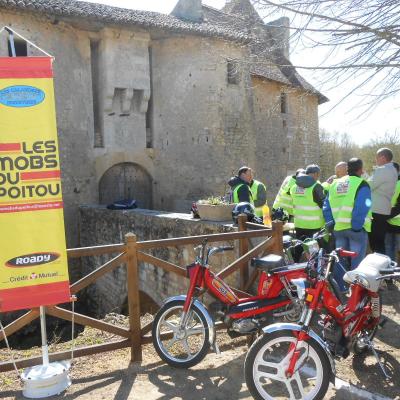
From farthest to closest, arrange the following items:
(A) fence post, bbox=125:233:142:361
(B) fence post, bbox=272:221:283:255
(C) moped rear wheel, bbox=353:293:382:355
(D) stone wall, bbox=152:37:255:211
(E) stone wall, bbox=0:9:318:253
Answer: (D) stone wall, bbox=152:37:255:211 → (E) stone wall, bbox=0:9:318:253 → (B) fence post, bbox=272:221:283:255 → (A) fence post, bbox=125:233:142:361 → (C) moped rear wheel, bbox=353:293:382:355

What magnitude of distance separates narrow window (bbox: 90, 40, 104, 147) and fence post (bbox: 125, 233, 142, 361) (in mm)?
12084

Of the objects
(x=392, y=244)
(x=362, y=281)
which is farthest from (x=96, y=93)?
(x=362, y=281)

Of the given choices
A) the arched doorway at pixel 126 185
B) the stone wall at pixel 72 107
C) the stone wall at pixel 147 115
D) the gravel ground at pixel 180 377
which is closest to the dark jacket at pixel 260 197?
the gravel ground at pixel 180 377

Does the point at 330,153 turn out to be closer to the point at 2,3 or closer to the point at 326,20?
the point at 2,3

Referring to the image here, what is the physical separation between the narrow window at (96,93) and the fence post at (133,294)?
12084 millimetres

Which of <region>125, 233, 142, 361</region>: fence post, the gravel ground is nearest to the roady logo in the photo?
<region>125, 233, 142, 361</region>: fence post

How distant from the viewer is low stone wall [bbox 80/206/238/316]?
7668 millimetres

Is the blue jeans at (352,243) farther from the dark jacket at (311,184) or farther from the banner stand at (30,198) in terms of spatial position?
the banner stand at (30,198)

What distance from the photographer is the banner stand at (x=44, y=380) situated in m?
3.39

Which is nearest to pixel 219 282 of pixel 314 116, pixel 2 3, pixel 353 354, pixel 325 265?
pixel 325 265

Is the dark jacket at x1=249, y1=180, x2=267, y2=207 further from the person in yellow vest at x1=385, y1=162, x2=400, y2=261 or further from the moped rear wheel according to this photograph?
the moped rear wheel

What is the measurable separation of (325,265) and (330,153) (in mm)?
26468

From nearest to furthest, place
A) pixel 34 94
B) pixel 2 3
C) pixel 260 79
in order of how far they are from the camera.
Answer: pixel 34 94, pixel 2 3, pixel 260 79

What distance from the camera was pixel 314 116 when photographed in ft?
80.1
